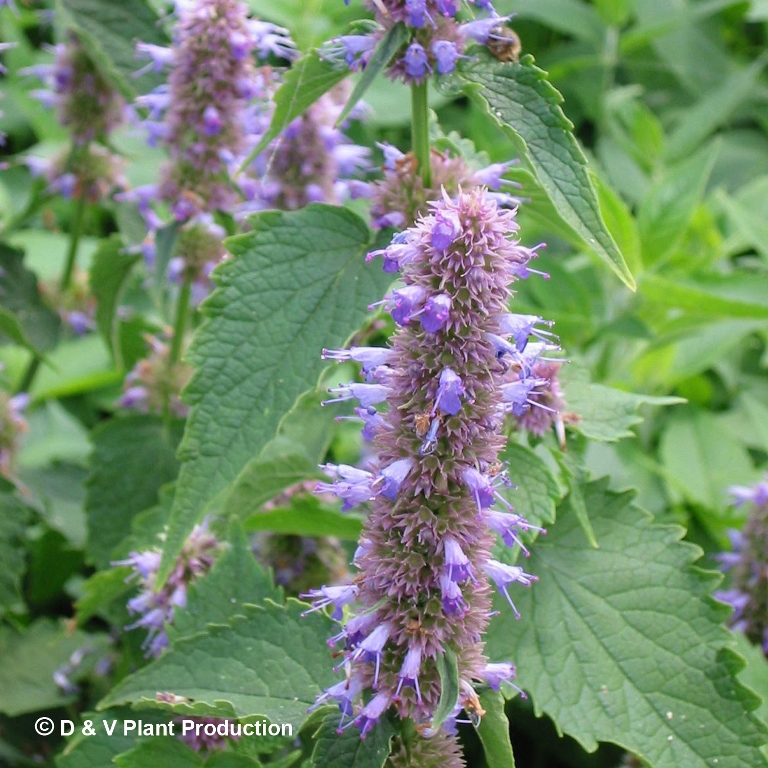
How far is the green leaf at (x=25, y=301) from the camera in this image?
291cm

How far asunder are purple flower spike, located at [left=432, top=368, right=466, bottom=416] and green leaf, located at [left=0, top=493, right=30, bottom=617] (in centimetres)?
149

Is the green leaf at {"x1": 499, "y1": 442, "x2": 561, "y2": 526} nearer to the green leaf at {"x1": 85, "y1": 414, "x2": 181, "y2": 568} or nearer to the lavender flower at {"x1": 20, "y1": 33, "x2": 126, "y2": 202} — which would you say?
the green leaf at {"x1": 85, "y1": 414, "x2": 181, "y2": 568}

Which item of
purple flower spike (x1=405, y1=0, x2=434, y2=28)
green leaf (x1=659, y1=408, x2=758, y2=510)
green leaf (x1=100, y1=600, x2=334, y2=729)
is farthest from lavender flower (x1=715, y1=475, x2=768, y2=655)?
purple flower spike (x1=405, y1=0, x2=434, y2=28)

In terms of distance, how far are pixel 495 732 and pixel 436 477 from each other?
0.39 m

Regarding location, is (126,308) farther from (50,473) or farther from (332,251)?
(332,251)

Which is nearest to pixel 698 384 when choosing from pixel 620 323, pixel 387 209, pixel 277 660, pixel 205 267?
pixel 620 323

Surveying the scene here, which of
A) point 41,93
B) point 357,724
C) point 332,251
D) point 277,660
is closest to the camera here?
point 357,724

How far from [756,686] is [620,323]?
3.93 feet

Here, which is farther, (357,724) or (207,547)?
(207,547)

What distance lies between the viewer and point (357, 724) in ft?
4.95

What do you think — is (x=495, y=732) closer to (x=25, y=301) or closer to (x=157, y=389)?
(x=157, y=389)

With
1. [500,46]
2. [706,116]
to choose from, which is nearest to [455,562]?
[500,46]

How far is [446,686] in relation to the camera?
1423mm

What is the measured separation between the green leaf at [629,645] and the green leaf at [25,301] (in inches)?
61.6
